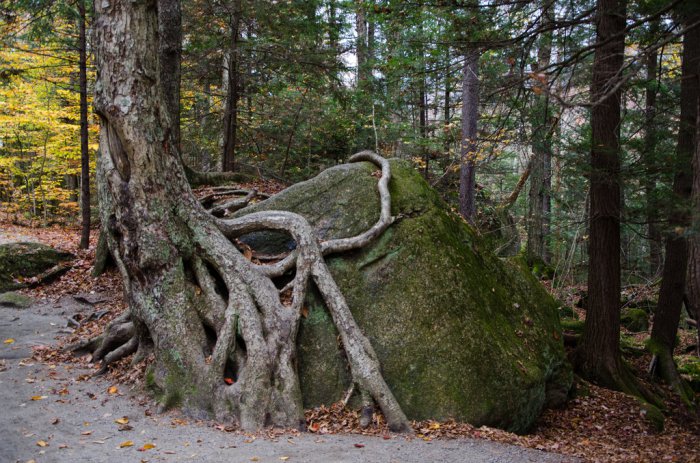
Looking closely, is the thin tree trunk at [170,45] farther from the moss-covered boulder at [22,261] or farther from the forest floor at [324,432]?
the forest floor at [324,432]

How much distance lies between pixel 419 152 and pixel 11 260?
12.6 metres

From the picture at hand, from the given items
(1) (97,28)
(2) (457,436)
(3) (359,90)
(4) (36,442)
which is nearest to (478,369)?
(2) (457,436)

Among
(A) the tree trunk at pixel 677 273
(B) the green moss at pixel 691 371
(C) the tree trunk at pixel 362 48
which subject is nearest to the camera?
(A) the tree trunk at pixel 677 273

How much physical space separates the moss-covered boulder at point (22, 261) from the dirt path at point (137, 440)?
5.17 m

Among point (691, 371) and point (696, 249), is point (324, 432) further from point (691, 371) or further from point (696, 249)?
point (691, 371)

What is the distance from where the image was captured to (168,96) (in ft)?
34.6

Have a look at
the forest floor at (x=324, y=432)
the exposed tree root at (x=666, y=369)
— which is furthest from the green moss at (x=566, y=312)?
the forest floor at (x=324, y=432)

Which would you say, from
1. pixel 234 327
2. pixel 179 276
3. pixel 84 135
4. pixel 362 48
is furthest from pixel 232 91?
pixel 234 327

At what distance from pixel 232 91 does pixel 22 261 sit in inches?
281

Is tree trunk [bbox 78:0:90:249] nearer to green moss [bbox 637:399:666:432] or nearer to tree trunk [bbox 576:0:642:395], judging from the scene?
tree trunk [bbox 576:0:642:395]

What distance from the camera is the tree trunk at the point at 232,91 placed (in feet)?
45.5

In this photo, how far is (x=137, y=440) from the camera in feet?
16.1

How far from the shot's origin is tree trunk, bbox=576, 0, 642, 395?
7.74 meters

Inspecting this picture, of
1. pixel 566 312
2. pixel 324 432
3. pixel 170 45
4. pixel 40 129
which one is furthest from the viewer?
pixel 40 129
